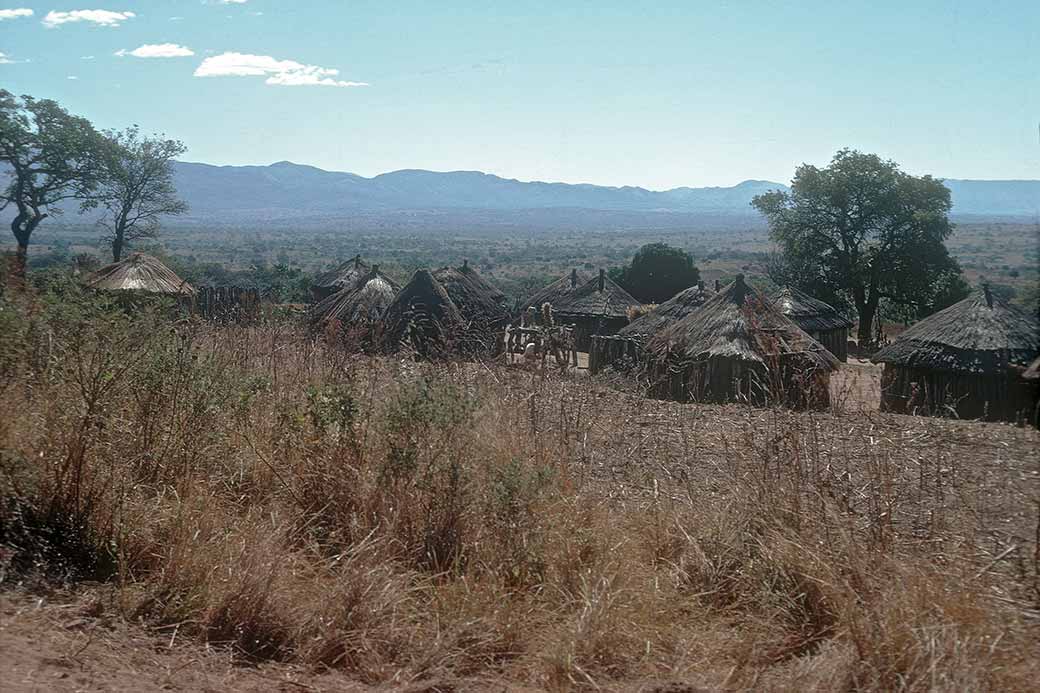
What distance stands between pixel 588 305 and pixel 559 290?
194cm

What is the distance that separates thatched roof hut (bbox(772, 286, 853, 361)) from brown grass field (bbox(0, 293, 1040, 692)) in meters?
19.6

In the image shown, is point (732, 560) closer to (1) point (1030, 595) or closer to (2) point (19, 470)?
(1) point (1030, 595)

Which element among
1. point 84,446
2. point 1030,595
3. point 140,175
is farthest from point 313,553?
point 140,175

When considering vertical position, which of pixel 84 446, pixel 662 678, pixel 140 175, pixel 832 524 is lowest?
pixel 662 678

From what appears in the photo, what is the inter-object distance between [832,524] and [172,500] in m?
2.77

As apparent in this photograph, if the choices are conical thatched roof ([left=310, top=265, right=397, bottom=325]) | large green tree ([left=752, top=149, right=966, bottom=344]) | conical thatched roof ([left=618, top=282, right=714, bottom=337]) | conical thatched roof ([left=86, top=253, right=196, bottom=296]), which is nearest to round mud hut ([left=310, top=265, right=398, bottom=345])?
conical thatched roof ([left=310, top=265, right=397, bottom=325])

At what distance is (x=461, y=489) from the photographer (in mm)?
4133

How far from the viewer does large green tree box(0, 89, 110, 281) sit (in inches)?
1081

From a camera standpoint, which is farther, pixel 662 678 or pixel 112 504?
pixel 112 504

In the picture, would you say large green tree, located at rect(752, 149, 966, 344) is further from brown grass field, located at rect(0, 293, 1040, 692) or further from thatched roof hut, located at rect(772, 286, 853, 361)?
brown grass field, located at rect(0, 293, 1040, 692)

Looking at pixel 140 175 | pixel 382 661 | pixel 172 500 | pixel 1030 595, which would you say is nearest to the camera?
pixel 382 661

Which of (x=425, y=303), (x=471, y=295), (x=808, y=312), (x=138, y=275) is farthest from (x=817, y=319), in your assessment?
(x=138, y=275)

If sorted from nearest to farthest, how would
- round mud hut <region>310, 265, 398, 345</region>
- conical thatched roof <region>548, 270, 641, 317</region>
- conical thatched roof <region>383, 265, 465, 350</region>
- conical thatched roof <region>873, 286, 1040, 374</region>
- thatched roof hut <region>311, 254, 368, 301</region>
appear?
conical thatched roof <region>873, 286, 1040, 374</region>, conical thatched roof <region>383, 265, 465, 350</region>, round mud hut <region>310, 265, 398, 345</region>, conical thatched roof <region>548, 270, 641, 317</region>, thatched roof hut <region>311, 254, 368, 301</region>

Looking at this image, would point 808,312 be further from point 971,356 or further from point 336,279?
point 336,279
